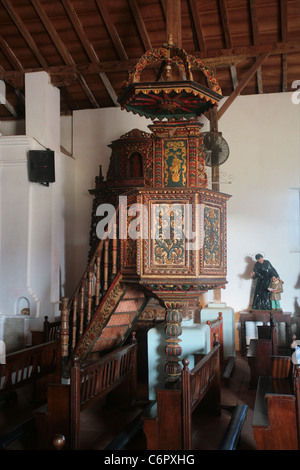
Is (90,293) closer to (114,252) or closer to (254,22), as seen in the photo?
(114,252)

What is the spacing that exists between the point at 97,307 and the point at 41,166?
14.4 ft

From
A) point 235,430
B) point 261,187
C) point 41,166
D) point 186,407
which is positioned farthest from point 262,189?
point 186,407

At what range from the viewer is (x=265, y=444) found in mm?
3811

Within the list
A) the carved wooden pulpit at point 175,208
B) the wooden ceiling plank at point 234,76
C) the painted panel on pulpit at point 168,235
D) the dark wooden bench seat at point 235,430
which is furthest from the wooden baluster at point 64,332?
the wooden ceiling plank at point 234,76

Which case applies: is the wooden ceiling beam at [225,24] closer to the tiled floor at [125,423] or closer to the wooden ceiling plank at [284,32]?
the wooden ceiling plank at [284,32]

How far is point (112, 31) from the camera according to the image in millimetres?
8992

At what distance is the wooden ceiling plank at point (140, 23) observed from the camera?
857cm

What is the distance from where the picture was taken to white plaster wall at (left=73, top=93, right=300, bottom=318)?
9977mm

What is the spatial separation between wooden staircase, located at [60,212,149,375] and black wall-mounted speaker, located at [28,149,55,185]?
3.68 m

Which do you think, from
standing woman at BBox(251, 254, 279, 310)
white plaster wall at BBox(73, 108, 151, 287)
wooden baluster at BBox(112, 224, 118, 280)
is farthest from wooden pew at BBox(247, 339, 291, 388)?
white plaster wall at BBox(73, 108, 151, 287)

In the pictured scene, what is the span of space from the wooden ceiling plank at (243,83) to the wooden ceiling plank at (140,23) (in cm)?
193

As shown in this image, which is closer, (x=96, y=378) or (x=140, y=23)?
(x=96, y=378)

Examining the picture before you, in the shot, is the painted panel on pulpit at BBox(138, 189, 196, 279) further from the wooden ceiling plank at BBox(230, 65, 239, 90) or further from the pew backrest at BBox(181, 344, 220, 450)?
the wooden ceiling plank at BBox(230, 65, 239, 90)
